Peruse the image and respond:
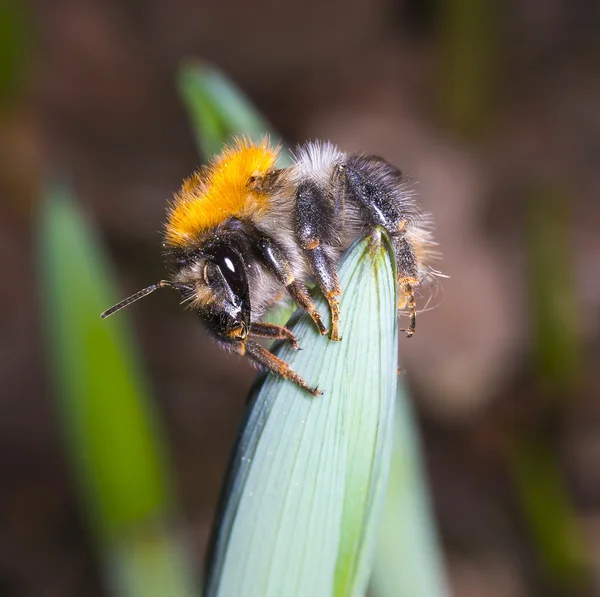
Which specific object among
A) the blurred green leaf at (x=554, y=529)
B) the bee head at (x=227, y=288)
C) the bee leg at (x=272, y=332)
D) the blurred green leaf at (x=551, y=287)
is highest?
the blurred green leaf at (x=551, y=287)

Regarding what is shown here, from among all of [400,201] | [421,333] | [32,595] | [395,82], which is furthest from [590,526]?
[395,82]

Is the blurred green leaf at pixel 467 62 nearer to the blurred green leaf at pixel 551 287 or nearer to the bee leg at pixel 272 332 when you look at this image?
the blurred green leaf at pixel 551 287

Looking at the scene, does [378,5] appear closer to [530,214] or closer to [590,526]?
[530,214]

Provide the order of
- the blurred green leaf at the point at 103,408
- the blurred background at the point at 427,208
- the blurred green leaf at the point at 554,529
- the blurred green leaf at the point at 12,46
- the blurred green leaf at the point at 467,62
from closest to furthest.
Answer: the blurred green leaf at the point at 103,408, the blurred green leaf at the point at 554,529, the blurred background at the point at 427,208, the blurred green leaf at the point at 12,46, the blurred green leaf at the point at 467,62

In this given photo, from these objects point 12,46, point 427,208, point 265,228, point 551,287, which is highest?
point 12,46

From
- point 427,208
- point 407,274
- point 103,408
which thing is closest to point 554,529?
point 427,208

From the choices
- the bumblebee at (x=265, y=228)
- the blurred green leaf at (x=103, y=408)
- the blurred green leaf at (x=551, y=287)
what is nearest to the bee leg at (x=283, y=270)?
the bumblebee at (x=265, y=228)

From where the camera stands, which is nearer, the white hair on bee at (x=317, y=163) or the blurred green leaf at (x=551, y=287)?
the white hair on bee at (x=317, y=163)

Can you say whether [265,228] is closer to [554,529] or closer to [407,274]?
[407,274]

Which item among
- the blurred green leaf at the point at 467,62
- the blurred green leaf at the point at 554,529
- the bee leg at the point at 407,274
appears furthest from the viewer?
A: the blurred green leaf at the point at 467,62
